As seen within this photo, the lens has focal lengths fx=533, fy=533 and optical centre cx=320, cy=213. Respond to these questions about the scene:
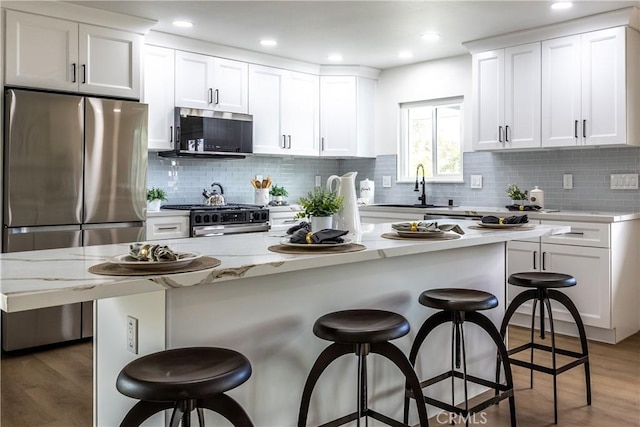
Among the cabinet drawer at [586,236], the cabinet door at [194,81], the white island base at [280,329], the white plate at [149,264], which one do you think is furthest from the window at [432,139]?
the white plate at [149,264]

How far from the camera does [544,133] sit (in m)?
4.35

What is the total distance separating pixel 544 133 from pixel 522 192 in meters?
0.65

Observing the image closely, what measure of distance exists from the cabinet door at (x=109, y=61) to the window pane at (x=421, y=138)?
2.94 m

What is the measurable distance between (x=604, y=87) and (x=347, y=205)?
8.71 feet

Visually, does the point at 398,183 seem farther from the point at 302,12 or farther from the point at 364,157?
the point at 302,12

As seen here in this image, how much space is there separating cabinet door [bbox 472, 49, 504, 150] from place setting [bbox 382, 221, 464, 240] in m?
2.33

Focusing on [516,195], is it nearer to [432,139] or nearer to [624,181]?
[624,181]

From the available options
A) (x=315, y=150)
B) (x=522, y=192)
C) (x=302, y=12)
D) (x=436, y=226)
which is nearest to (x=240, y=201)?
(x=315, y=150)

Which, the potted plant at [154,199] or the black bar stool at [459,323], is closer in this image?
the black bar stool at [459,323]

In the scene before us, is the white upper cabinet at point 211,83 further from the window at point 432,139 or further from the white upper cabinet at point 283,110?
the window at point 432,139

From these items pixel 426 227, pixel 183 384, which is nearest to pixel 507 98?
pixel 426 227

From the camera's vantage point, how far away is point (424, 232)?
246 cm

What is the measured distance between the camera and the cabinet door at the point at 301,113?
5.40 meters

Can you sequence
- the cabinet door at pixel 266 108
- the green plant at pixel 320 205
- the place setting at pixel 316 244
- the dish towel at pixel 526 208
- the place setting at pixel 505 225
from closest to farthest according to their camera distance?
the place setting at pixel 316 244 < the green plant at pixel 320 205 < the place setting at pixel 505 225 < the dish towel at pixel 526 208 < the cabinet door at pixel 266 108
